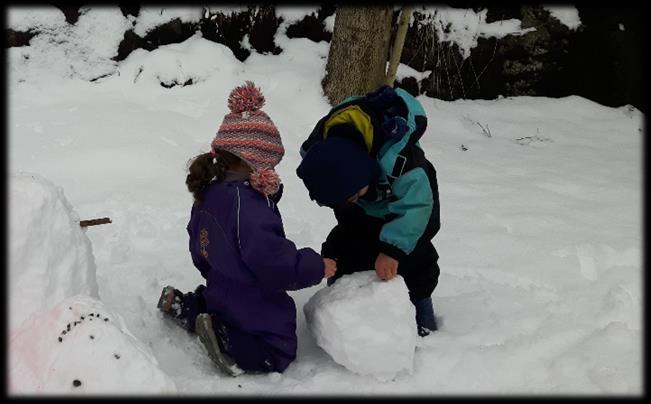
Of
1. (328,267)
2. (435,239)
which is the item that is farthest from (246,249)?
(435,239)

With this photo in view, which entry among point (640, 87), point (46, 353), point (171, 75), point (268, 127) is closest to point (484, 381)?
point (268, 127)

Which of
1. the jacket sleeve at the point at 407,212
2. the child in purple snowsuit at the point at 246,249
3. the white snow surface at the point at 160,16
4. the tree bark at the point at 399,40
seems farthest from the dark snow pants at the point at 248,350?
the white snow surface at the point at 160,16

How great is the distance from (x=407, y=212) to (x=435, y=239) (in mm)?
1091

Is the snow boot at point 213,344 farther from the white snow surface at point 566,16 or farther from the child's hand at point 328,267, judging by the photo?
the white snow surface at point 566,16

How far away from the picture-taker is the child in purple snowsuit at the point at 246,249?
6.48 feet

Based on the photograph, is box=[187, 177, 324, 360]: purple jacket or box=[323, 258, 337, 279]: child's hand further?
box=[323, 258, 337, 279]: child's hand

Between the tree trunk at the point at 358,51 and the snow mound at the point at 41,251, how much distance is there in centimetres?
269

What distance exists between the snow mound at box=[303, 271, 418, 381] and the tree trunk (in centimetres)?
243

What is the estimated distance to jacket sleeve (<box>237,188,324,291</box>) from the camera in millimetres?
1946

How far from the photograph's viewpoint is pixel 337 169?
81.0 inches

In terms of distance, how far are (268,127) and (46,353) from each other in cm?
99

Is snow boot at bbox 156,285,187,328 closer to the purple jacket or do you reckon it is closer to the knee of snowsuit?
the purple jacket

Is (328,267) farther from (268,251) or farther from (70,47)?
(70,47)

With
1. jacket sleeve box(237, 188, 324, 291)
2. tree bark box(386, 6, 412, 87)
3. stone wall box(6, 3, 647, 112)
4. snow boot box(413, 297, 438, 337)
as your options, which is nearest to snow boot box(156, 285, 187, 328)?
jacket sleeve box(237, 188, 324, 291)
